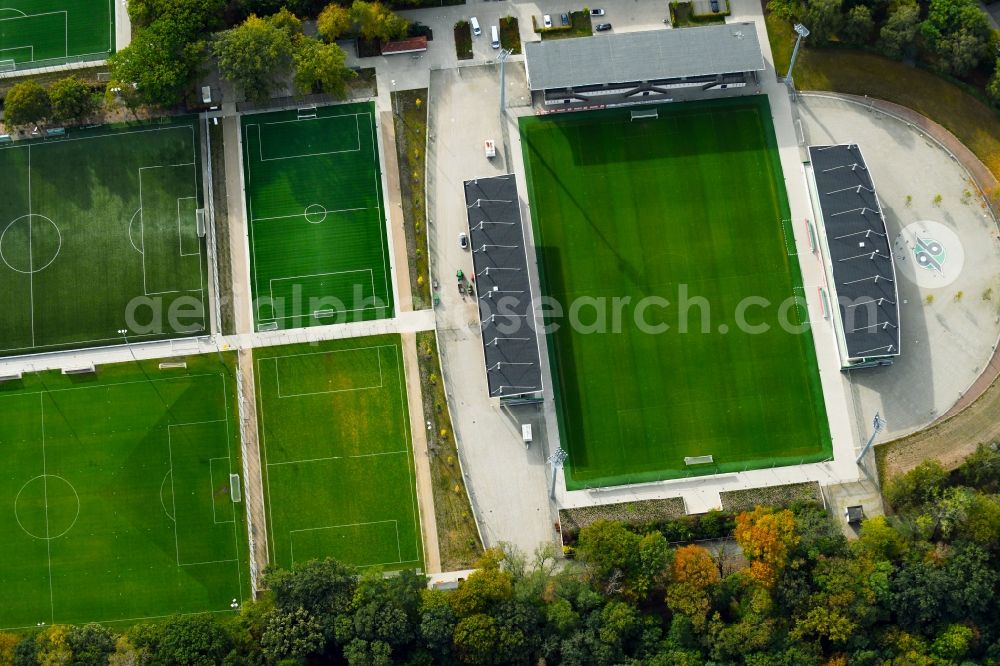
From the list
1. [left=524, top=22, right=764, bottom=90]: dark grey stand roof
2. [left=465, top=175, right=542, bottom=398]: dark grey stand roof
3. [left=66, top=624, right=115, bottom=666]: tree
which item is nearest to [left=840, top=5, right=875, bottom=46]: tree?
[left=524, top=22, right=764, bottom=90]: dark grey stand roof

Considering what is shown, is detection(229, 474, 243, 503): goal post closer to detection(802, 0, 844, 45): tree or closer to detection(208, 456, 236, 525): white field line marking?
detection(208, 456, 236, 525): white field line marking

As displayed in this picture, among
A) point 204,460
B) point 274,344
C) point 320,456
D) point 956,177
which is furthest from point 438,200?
point 956,177

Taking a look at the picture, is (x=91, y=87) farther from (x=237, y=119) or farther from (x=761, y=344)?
(x=761, y=344)

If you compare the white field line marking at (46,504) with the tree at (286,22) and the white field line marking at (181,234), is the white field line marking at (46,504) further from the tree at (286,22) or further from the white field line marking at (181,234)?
the tree at (286,22)

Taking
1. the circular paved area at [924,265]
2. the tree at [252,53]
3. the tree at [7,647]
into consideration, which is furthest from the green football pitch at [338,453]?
the circular paved area at [924,265]

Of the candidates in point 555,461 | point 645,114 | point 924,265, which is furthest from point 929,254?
point 555,461

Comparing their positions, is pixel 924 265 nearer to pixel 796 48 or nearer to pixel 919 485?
pixel 919 485
